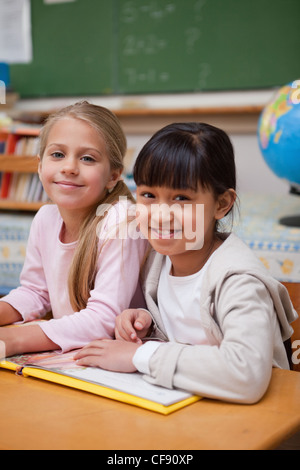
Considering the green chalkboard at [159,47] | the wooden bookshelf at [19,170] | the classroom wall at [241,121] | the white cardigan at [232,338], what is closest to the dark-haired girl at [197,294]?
the white cardigan at [232,338]

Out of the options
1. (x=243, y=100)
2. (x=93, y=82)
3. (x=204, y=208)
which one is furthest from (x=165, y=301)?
(x=93, y=82)

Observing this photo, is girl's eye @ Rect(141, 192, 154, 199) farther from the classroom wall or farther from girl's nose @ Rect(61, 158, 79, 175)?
the classroom wall

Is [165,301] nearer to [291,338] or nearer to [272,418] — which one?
[291,338]

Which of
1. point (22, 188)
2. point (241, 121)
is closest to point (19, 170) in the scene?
point (22, 188)

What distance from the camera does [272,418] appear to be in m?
0.73

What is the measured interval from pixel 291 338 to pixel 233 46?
2.62m

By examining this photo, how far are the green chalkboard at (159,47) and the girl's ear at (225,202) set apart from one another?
2.42 metres

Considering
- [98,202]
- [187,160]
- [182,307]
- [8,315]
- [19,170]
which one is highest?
[187,160]

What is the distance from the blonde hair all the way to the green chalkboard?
7.52 ft

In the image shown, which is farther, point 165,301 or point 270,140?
point 270,140

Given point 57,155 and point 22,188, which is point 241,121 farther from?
point 57,155

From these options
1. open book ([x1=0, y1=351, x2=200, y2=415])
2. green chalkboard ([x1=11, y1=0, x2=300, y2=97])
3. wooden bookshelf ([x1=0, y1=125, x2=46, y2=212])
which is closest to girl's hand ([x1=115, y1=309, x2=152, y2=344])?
open book ([x1=0, y1=351, x2=200, y2=415])

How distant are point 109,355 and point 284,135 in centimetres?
145

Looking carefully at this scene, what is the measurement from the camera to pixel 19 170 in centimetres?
243
